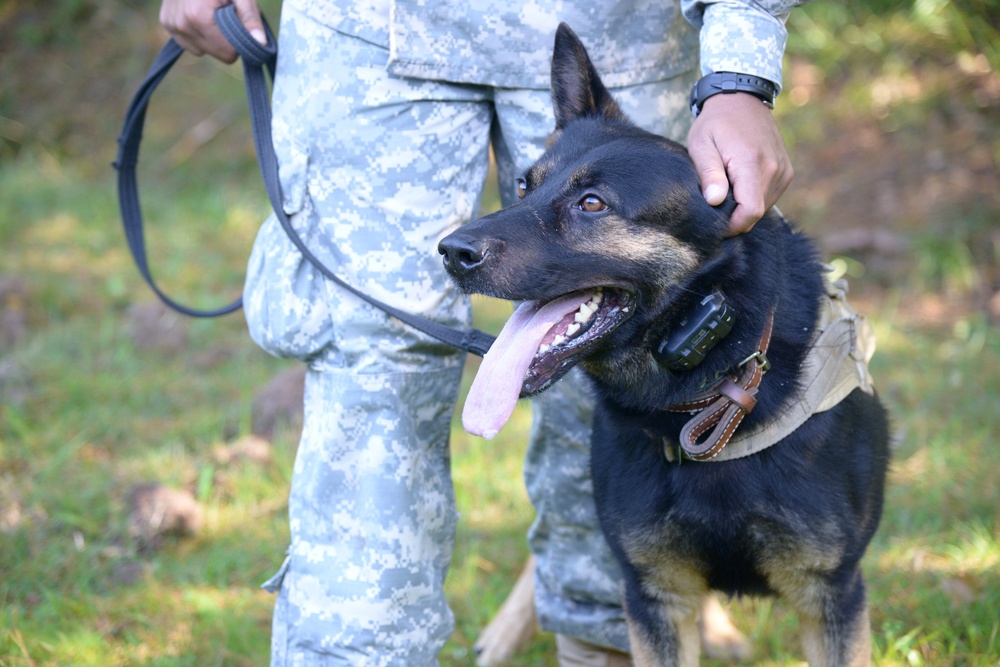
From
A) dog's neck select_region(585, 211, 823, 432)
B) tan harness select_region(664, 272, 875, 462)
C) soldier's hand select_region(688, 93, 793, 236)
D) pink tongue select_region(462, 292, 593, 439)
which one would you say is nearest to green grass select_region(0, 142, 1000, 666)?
tan harness select_region(664, 272, 875, 462)

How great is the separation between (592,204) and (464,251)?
34 centimetres

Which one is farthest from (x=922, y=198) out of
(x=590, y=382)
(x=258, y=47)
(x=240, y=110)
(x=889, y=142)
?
(x=240, y=110)

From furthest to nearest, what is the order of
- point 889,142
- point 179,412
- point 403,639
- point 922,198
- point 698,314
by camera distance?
point 889,142 < point 922,198 < point 179,412 < point 403,639 < point 698,314

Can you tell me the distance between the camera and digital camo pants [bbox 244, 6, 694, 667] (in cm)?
239

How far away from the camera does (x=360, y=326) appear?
94.4 inches

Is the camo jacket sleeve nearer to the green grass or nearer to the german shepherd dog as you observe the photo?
the german shepherd dog

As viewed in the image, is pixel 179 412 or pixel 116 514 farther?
pixel 179 412

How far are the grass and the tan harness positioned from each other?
93 cm

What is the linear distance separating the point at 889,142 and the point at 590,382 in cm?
549

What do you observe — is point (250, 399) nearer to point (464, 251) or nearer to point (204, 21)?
point (204, 21)

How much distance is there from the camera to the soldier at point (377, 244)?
7.82ft

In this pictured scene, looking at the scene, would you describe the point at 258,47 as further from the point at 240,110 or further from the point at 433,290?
the point at 240,110

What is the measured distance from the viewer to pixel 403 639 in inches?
95.2

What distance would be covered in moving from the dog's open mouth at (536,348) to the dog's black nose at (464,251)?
0.63ft
